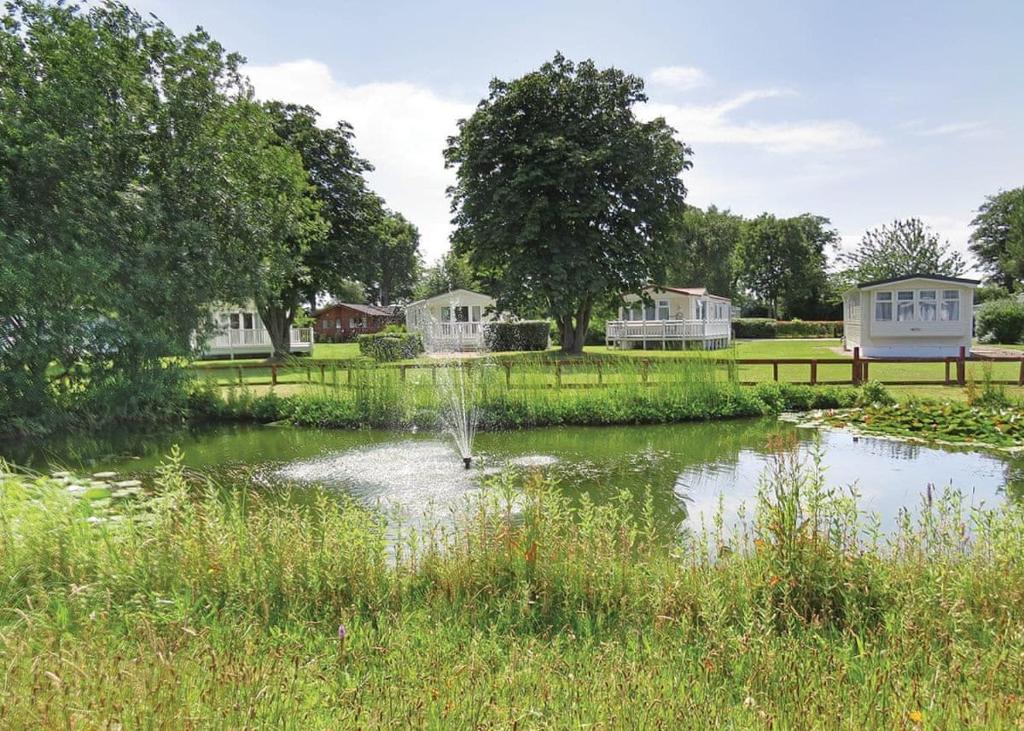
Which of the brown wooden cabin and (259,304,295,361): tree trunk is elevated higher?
the brown wooden cabin

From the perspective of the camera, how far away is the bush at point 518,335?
37469 millimetres

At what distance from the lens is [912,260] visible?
55.2 m

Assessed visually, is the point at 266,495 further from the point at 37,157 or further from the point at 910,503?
the point at 37,157

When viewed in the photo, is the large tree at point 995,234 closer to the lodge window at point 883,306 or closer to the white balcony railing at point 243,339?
the lodge window at point 883,306

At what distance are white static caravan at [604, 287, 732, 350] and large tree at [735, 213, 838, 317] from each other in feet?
69.4

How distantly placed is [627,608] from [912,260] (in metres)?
61.7

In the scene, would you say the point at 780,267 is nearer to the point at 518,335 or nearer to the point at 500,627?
the point at 518,335

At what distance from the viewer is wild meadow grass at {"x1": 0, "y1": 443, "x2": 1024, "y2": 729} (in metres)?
2.37

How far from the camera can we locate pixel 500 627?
149 inches

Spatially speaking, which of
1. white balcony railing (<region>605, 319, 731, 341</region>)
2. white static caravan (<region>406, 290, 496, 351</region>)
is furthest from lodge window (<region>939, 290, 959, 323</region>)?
white static caravan (<region>406, 290, 496, 351</region>)

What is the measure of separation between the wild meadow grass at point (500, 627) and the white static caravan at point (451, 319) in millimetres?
34173

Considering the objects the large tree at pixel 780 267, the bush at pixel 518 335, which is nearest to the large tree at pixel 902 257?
the large tree at pixel 780 267

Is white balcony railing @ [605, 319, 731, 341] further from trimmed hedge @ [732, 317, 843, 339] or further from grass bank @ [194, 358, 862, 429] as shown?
grass bank @ [194, 358, 862, 429]

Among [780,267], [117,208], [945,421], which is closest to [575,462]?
[945,421]
